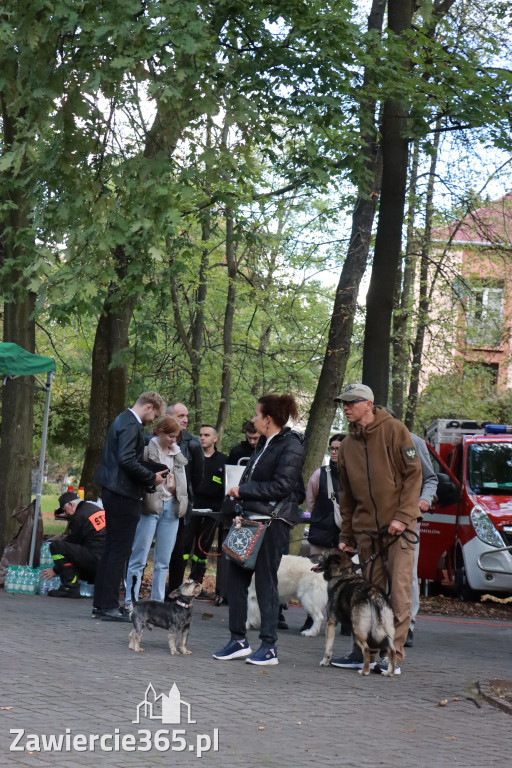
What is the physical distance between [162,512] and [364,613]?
3367mm

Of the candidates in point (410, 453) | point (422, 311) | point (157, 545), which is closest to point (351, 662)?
point (410, 453)

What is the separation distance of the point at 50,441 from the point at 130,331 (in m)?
15.5

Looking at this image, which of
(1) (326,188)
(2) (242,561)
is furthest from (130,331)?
(2) (242,561)

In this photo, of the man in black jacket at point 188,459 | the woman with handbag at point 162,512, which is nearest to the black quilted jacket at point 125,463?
the woman with handbag at point 162,512

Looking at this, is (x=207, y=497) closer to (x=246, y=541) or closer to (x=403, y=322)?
(x=246, y=541)

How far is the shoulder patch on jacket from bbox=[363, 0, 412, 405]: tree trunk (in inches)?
215

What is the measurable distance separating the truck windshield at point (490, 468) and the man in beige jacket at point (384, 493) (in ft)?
23.1

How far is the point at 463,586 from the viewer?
14.8m

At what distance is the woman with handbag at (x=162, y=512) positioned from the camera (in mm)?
10894

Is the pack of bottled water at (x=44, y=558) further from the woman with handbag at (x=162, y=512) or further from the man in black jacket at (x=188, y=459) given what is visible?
the woman with handbag at (x=162, y=512)

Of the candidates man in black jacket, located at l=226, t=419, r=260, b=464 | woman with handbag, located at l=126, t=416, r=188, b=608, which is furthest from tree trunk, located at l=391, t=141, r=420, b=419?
woman with handbag, located at l=126, t=416, r=188, b=608

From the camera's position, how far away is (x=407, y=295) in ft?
88.2

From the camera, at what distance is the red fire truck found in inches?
562

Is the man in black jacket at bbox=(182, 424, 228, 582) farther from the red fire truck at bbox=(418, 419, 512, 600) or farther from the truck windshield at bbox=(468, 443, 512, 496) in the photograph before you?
the truck windshield at bbox=(468, 443, 512, 496)
